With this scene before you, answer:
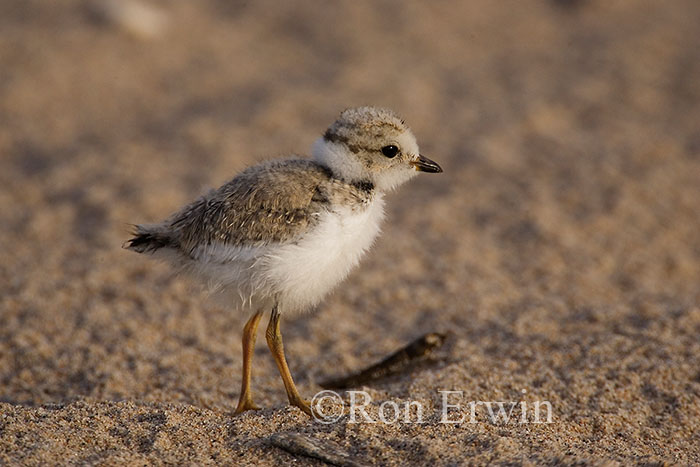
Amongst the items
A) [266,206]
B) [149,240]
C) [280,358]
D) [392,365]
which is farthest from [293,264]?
[392,365]

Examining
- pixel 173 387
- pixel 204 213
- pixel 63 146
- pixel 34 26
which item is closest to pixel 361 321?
pixel 173 387

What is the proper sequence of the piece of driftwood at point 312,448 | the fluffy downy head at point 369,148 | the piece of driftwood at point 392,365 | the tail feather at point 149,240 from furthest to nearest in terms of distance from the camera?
the piece of driftwood at point 392,365
the tail feather at point 149,240
the fluffy downy head at point 369,148
the piece of driftwood at point 312,448

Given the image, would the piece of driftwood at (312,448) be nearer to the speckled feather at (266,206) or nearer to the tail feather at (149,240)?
the speckled feather at (266,206)

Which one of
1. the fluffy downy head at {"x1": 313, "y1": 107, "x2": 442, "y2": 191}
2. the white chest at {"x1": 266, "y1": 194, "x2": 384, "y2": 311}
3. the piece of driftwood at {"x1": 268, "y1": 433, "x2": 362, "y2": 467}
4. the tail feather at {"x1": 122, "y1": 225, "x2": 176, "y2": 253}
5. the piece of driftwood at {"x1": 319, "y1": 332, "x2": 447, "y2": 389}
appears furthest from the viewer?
the piece of driftwood at {"x1": 319, "y1": 332, "x2": 447, "y2": 389}

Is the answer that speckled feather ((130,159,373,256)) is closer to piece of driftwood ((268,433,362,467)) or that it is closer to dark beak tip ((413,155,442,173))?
dark beak tip ((413,155,442,173))

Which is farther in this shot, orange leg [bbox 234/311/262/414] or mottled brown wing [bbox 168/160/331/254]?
orange leg [bbox 234/311/262/414]

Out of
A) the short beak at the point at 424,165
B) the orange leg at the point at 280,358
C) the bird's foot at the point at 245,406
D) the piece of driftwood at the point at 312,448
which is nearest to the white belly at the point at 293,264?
the orange leg at the point at 280,358


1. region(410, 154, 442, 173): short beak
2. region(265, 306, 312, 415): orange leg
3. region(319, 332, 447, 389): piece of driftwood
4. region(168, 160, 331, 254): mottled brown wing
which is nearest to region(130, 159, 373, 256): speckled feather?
region(168, 160, 331, 254): mottled brown wing
